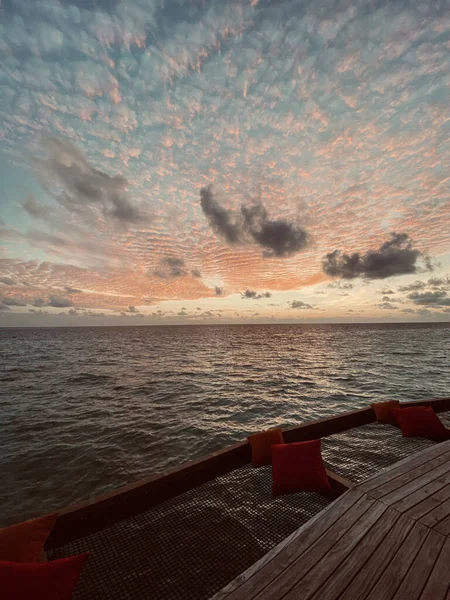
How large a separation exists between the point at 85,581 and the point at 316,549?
117 inches

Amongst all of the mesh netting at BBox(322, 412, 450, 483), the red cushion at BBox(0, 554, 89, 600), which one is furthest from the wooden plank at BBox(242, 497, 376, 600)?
the mesh netting at BBox(322, 412, 450, 483)

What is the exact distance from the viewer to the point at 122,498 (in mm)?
4551

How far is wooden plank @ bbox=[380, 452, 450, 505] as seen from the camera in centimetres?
342

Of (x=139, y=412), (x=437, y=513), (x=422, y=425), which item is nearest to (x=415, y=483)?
(x=437, y=513)

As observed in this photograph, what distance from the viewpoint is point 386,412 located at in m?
8.30

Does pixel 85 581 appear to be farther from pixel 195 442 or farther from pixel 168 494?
pixel 195 442

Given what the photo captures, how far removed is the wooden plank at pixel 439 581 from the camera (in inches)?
88.1

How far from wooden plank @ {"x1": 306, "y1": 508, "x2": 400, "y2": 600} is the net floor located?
1.72 meters

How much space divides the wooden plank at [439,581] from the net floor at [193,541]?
2247 mm

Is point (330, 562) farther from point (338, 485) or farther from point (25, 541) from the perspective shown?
point (25, 541)

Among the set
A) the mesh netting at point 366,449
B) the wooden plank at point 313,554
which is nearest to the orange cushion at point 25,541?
the wooden plank at point 313,554

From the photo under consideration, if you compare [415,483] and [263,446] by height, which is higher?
[415,483]

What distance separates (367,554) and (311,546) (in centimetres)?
52

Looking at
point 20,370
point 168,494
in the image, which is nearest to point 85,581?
point 168,494
